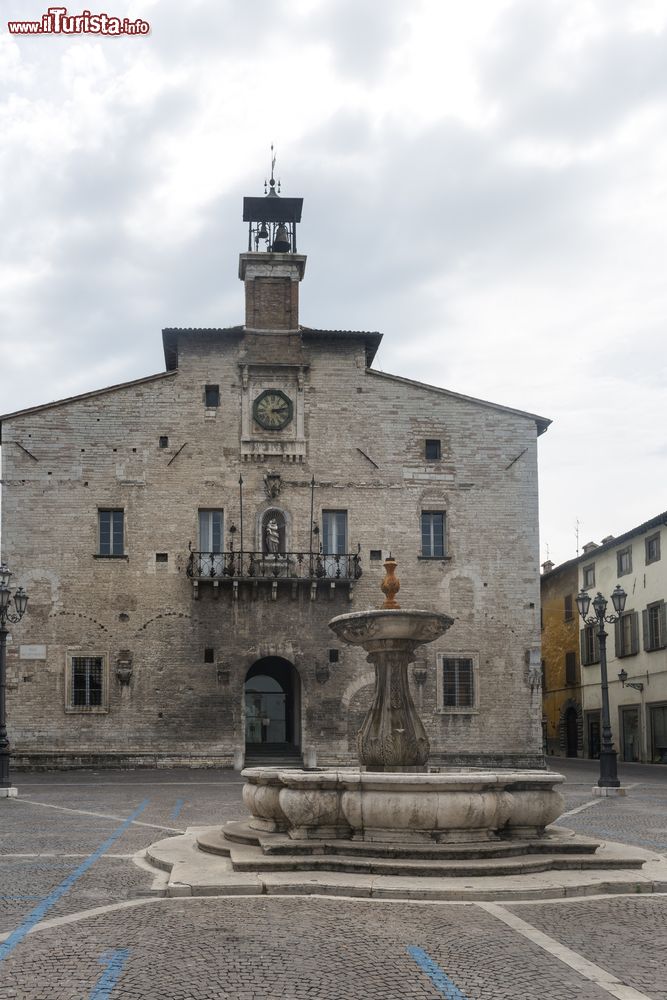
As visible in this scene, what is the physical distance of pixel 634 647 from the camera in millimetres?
41781

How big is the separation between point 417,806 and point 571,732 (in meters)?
40.4

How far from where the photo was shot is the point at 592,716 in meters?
46.1

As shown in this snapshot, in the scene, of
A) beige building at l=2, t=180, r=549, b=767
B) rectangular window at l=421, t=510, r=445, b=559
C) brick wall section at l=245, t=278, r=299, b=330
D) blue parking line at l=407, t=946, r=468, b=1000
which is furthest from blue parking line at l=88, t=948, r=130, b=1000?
brick wall section at l=245, t=278, r=299, b=330

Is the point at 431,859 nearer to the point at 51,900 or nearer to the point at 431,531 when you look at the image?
the point at 51,900

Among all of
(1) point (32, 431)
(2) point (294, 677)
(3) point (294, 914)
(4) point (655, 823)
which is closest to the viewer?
(3) point (294, 914)

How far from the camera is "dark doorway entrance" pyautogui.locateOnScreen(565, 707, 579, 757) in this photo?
1898 inches

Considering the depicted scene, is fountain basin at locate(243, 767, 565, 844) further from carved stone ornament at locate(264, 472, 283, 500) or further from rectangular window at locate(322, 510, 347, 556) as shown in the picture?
carved stone ornament at locate(264, 472, 283, 500)

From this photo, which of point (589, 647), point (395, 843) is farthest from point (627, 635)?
point (395, 843)

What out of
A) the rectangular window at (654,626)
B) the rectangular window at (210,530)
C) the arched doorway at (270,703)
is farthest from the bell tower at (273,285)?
the rectangular window at (654,626)

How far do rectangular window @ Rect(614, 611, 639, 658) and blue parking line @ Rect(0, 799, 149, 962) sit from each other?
3020 cm

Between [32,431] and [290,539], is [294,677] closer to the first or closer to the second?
[290,539]

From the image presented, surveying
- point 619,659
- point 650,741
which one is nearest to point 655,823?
point 650,741

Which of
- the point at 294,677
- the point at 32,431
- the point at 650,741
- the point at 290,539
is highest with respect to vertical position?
the point at 32,431

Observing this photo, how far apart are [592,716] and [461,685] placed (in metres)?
16.4
